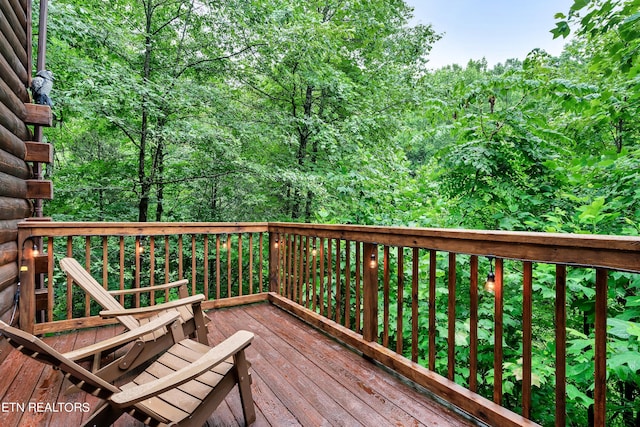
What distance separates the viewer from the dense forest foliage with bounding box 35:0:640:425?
3.06 meters

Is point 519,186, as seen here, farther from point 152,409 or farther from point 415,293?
point 152,409

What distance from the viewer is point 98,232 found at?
3.07 metres

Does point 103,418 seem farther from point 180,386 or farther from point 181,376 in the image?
point 181,376

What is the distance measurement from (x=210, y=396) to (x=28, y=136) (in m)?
3.58

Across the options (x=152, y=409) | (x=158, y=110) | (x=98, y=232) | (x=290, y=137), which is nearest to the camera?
(x=152, y=409)

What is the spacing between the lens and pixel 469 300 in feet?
8.32

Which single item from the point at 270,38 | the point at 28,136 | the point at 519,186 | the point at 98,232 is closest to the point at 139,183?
the point at 28,136

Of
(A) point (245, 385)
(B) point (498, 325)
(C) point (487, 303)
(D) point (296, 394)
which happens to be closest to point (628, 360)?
(B) point (498, 325)

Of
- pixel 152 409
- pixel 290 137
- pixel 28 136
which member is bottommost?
pixel 152 409

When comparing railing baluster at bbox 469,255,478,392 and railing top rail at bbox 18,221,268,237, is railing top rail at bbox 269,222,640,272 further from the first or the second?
railing top rail at bbox 18,221,268,237

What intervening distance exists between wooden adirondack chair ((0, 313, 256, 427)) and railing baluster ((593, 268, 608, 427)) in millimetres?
1494

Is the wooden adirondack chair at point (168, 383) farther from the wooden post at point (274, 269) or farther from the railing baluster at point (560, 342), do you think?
the wooden post at point (274, 269)

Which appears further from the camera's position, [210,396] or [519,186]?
[519,186]

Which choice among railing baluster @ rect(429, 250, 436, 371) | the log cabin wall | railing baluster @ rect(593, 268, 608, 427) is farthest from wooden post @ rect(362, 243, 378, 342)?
the log cabin wall
